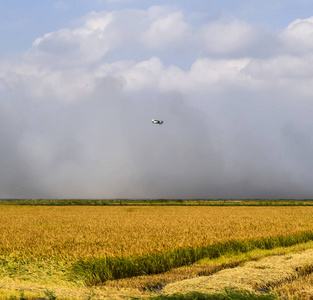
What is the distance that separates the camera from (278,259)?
46.6ft

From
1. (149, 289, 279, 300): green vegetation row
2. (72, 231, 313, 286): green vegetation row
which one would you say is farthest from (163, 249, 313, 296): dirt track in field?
(72, 231, 313, 286): green vegetation row

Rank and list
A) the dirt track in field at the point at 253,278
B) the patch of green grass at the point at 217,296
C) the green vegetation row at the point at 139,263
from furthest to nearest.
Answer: the green vegetation row at the point at 139,263 → the dirt track in field at the point at 253,278 → the patch of green grass at the point at 217,296

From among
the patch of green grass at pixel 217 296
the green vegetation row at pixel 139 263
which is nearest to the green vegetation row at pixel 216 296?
the patch of green grass at pixel 217 296

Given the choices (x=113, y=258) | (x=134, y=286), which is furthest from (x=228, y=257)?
(x=134, y=286)

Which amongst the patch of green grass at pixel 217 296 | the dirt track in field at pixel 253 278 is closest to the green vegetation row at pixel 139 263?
the dirt track in field at pixel 253 278

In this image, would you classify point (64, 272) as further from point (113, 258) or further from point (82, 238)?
point (82, 238)

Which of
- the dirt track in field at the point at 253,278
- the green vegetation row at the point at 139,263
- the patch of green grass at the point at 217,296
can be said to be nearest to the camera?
the patch of green grass at the point at 217,296

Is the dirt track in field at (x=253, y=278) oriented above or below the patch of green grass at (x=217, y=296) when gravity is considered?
below

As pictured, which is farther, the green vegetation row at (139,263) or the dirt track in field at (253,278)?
the green vegetation row at (139,263)

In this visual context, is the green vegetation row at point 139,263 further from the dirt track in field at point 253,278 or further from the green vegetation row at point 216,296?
the green vegetation row at point 216,296

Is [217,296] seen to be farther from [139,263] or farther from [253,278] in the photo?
[139,263]

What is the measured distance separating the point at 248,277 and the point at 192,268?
112 inches

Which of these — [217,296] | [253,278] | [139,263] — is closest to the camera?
[217,296]

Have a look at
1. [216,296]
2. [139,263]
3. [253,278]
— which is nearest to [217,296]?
[216,296]
